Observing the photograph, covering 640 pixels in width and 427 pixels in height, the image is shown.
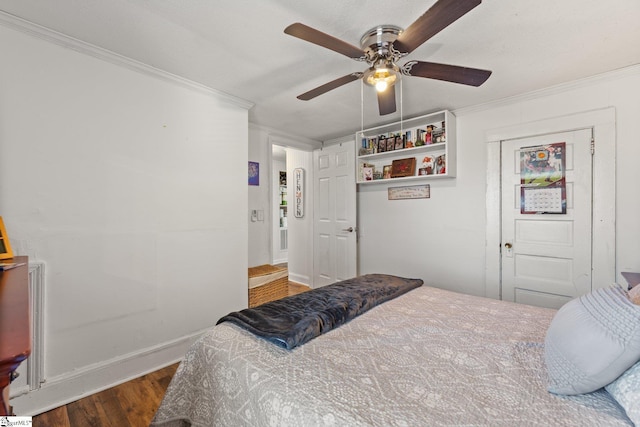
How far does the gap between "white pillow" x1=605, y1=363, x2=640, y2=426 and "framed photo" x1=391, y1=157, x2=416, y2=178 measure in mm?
2695

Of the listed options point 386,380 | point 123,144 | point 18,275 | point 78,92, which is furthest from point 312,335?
point 78,92

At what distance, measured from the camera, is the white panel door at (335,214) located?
3865mm

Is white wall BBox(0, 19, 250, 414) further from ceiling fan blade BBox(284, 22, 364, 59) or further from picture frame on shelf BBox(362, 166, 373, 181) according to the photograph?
picture frame on shelf BBox(362, 166, 373, 181)

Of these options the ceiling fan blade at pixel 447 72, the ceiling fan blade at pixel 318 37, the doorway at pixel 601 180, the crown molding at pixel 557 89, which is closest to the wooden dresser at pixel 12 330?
the ceiling fan blade at pixel 318 37

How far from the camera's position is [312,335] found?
1.35m

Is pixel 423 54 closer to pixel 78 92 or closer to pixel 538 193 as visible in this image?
pixel 538 193

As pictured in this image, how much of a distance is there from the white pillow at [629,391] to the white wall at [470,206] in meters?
2.08

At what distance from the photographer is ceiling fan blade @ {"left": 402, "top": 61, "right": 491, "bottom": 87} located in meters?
1.63

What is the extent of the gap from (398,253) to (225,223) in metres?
2.14

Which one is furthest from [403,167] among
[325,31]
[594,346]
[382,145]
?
[594,346]

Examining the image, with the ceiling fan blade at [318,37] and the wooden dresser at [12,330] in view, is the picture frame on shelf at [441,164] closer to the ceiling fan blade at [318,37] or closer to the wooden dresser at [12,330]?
the ceiling fan blade at [318,37]

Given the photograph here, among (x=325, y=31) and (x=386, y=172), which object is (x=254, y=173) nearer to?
(x=386, y=172)

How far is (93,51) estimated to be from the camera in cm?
192

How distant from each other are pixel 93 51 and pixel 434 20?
216cm
